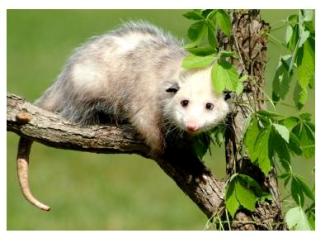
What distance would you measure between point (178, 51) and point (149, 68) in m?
0.16

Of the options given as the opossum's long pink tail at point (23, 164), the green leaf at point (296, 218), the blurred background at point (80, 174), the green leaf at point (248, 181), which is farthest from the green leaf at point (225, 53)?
the blurred background at point (80, 174)

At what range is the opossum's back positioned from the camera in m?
4.37

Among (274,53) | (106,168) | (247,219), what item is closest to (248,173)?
(247,219)

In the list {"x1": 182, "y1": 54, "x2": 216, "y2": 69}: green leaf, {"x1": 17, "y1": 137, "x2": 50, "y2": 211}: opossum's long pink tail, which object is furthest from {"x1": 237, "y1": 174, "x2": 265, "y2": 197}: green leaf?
{"x1": 17, "y1": 137, "x2": 50, "y2": 211}: opossum's long pink tail

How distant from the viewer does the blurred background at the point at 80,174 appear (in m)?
7.52

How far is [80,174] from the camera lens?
9422 millimetres

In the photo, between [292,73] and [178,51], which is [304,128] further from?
[178,51]

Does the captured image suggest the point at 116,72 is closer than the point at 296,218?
No

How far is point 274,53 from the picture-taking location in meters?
4.70

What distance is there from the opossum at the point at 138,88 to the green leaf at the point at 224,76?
24 cm

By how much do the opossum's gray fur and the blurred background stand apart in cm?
140

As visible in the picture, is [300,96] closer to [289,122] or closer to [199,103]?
[289,122]

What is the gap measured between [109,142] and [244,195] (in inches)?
26.6

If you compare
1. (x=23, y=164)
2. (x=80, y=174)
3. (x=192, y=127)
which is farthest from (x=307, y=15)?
(x=80, y=174)
